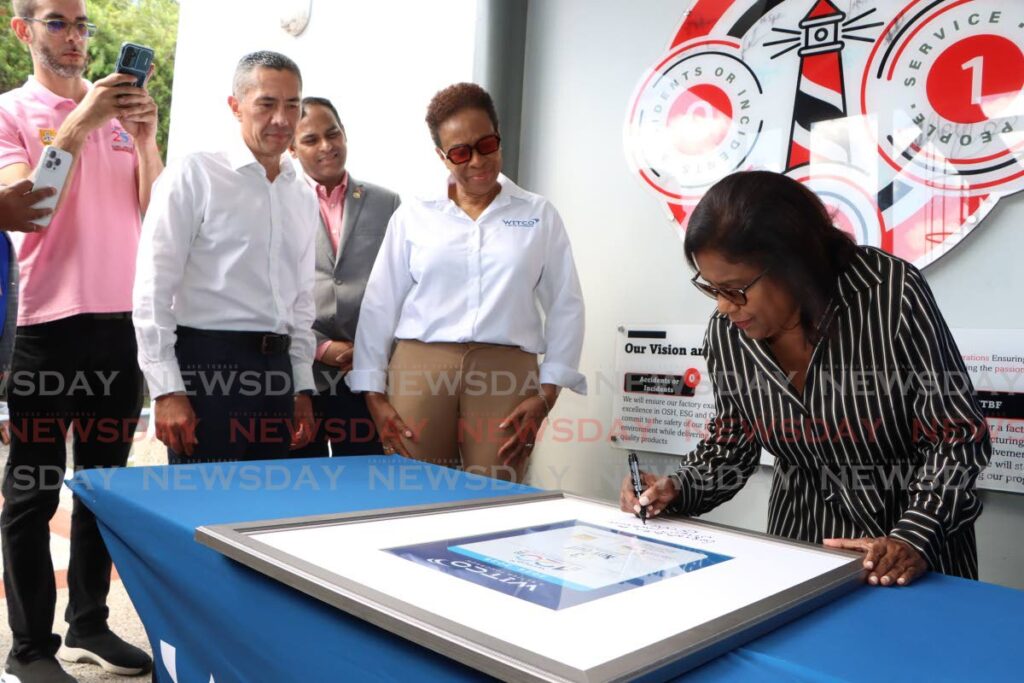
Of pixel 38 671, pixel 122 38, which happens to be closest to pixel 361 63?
pixel 122 38

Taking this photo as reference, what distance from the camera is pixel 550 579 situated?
0.88 metres

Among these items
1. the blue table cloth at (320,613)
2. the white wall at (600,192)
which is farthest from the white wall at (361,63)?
the blue table cloth at (320,613)

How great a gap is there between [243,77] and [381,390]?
87 cm

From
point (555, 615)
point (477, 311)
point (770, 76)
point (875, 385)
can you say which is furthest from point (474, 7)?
point (555, 615)

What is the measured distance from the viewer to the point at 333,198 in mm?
2580

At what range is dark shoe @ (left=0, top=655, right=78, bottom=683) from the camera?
186cm

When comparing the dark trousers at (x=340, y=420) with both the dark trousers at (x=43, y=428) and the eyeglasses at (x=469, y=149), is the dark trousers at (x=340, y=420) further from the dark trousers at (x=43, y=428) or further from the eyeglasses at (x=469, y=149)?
the eyeglasses at (x=469, y=149)

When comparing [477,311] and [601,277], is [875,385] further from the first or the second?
[601,277]

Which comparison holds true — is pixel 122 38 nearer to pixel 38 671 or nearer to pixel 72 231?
pixel 72 231

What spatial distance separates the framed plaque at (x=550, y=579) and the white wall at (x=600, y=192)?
1360 millimetres

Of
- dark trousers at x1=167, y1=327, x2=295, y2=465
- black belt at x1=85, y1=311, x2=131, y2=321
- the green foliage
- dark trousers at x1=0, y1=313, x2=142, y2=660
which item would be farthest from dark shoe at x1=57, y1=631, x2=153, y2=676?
the green foliage

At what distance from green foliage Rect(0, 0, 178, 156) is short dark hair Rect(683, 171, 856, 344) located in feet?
5.39

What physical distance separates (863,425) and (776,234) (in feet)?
1.16

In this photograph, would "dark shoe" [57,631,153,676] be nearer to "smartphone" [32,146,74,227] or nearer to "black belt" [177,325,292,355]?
"black belt" [177,325,292,355]
